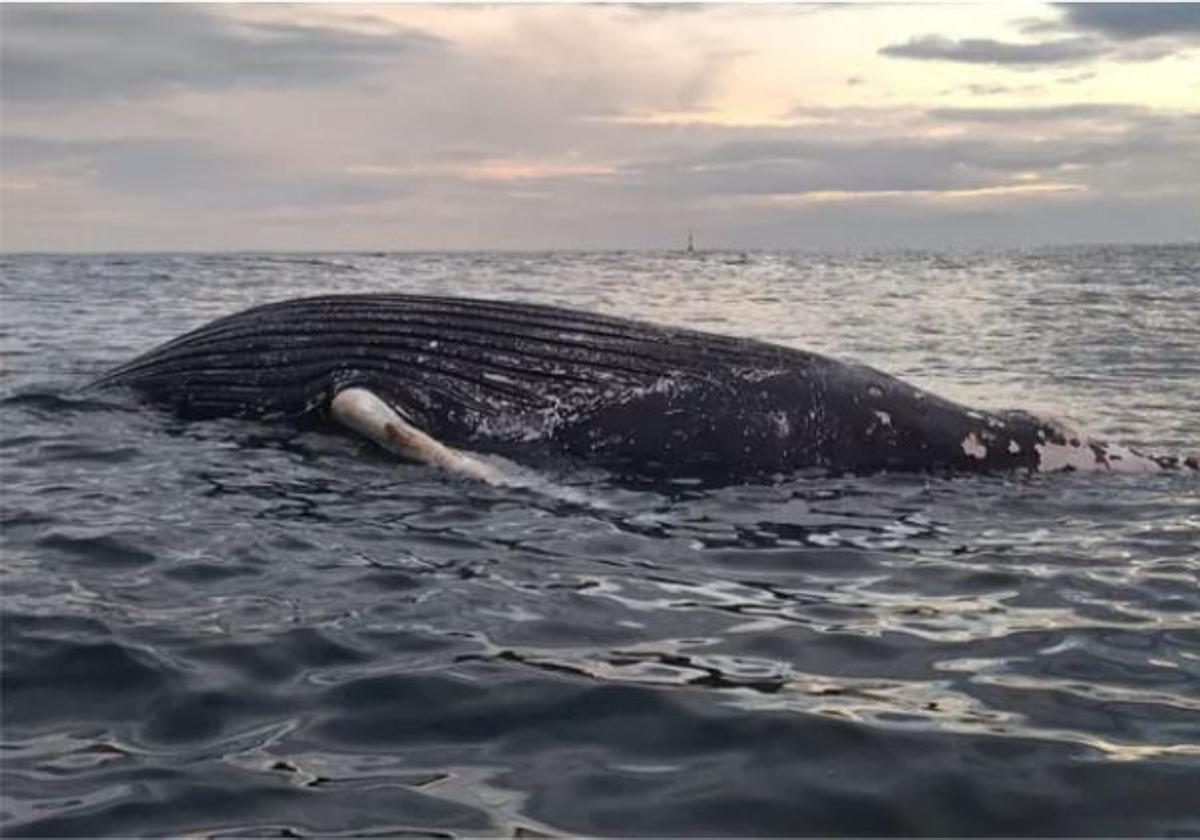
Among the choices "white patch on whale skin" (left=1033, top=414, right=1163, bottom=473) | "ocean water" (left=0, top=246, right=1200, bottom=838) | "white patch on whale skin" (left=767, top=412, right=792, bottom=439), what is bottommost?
"ocean water" (left=0, top=246, right=1200, bottom=838)

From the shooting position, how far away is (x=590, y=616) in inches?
243

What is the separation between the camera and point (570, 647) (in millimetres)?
5738

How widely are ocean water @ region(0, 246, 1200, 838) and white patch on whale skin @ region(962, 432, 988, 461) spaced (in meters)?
0.32

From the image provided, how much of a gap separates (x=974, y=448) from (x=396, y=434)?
13.9ft

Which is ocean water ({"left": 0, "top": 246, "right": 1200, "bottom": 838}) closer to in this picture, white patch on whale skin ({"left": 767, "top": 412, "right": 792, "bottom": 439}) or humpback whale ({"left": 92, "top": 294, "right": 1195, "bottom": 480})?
humpback whale ({"left": 92, "top": 294, "right": 1195, "bottom": 480})

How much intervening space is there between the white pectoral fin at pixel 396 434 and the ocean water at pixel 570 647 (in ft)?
0.56

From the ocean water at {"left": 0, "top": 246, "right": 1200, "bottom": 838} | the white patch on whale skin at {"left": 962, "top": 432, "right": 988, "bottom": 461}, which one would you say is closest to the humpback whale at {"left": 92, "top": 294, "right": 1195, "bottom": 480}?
the white patch on whale skin at {"left": 962, "top": 432, "right": 988, "bottom": 461}

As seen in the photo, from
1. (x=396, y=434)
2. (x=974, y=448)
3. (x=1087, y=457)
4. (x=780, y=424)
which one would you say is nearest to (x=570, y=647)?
(x=396, y=434)

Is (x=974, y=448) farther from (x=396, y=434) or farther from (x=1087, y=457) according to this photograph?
(x=396, y=434)

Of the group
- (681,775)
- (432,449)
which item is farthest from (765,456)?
(681,775)

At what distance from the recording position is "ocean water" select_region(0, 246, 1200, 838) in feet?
14.3

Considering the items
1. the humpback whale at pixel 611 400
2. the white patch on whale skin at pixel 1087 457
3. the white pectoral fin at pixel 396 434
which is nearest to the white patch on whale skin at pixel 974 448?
the humpback whale at pixel 611 400

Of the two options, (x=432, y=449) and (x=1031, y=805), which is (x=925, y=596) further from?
(x=432, y=449)

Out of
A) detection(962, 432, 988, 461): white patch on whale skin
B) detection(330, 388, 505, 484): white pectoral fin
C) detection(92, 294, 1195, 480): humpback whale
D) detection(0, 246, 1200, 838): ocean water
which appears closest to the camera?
detection(0, 246, 1200, 838): ocean water
